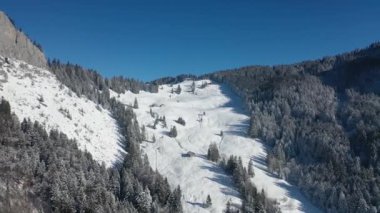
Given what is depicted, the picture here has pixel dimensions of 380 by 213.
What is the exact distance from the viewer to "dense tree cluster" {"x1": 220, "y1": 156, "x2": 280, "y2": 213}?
400 feet

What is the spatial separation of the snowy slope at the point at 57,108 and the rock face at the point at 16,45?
4.86 metres

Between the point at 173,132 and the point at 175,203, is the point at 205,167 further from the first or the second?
the point at 175,203

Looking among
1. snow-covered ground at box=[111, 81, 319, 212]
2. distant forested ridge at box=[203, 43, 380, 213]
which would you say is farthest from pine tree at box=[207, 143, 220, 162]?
distant forested ridge at box=[203, 43, 380, 213]

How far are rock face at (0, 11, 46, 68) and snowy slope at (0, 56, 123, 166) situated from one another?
15.9 feet

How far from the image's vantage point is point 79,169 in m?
112

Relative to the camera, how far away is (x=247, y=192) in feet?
429

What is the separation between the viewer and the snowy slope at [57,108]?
425 ft

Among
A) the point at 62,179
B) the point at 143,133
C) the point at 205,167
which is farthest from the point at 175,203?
the point at 143,133

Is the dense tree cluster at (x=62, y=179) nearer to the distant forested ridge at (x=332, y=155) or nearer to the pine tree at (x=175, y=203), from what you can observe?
the pine tree at (x=175, y=203)

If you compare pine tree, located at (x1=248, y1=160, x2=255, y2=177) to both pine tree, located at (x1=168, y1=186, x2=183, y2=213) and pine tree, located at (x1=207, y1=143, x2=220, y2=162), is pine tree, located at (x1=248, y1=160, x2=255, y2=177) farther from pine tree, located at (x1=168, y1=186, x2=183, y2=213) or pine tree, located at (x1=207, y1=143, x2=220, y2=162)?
pine tree, located at (x1=168, y1=186, x2=183, y2=213)

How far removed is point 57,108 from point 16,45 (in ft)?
127

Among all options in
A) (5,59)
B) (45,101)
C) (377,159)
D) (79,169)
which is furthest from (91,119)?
(377,159)

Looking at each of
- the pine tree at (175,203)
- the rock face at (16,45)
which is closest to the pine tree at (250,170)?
the pine tree at (175,203)

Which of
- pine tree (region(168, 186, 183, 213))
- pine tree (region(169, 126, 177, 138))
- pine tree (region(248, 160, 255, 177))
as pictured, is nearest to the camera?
pine tree (region(168, 186, 183, 213))
